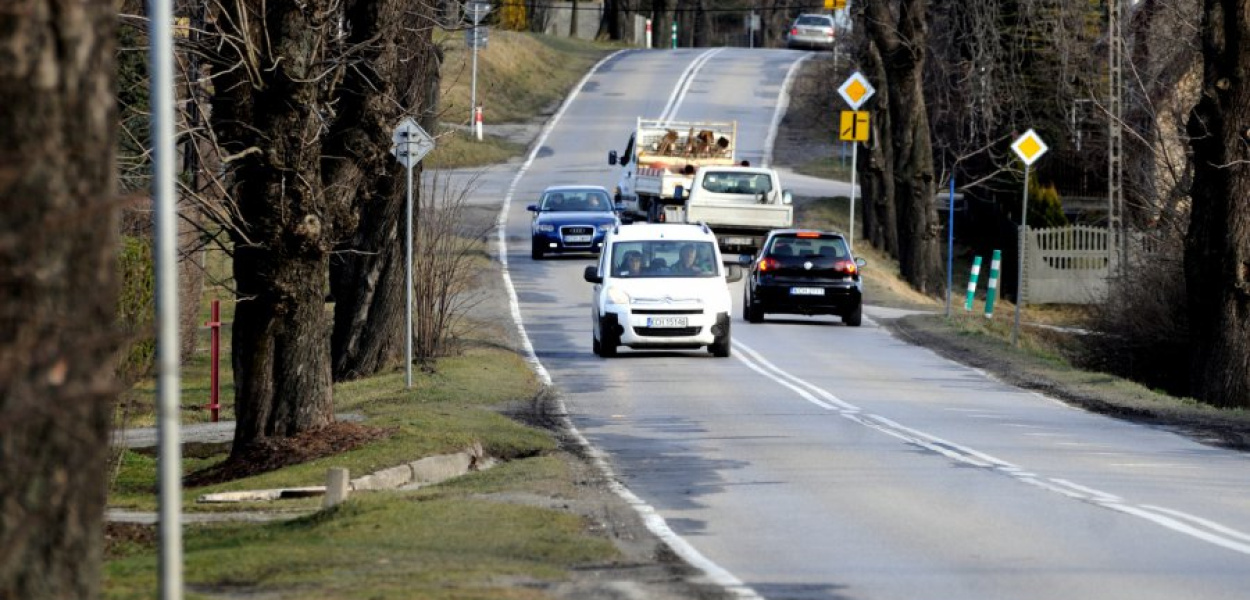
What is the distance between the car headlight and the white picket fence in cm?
2177

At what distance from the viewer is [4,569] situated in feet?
18.8

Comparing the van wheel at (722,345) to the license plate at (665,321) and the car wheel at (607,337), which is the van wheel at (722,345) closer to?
the license plate at (665,321)

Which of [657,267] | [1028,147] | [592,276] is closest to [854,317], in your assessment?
[1028,147]

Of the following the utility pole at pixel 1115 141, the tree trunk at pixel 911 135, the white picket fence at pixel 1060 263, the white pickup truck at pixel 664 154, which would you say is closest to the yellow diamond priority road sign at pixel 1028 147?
the utility pole at pixel 1115 141

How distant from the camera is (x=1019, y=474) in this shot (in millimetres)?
15531

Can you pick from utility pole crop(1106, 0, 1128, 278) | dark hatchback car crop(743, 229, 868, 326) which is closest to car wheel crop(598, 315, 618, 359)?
dark hatchback car crop(743, 229, 868, 326)

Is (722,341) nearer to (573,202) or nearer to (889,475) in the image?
(889,475)

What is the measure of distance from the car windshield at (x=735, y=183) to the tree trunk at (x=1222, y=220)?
1736 centimetres

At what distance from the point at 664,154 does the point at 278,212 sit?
31.2m

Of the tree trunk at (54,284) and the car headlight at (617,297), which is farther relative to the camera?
the car headlight at (617,297)

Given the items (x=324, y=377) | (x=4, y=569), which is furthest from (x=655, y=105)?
(x=4, y=569)

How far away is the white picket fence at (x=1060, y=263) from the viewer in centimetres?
4681

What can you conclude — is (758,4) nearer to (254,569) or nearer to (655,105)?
(655,105)

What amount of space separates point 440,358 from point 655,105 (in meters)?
47.5
